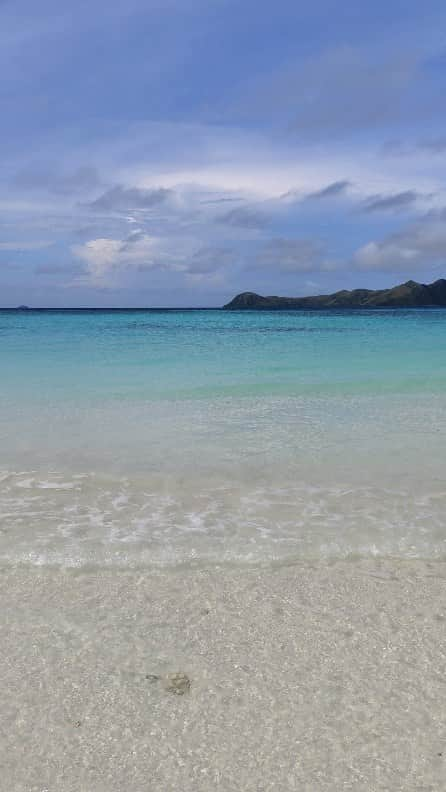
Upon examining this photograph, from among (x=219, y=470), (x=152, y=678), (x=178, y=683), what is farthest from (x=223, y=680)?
(x=219, y=470)

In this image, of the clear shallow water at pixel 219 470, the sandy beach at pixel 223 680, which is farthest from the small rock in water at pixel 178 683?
the clear shallow water at pixel 219 470

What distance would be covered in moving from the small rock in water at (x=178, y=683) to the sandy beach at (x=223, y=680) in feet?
0.04

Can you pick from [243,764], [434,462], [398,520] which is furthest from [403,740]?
[434,462]

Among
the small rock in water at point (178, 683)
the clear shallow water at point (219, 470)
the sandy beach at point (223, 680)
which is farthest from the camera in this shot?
the clear shallow water at point (219, 470)

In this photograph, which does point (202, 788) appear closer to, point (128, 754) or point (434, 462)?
point (128, 754)

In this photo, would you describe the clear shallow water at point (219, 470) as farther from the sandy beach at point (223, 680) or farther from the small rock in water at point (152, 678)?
the small rock in water at point (152, 678)

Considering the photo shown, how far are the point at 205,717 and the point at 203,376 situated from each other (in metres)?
15.1

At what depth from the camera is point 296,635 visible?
12.9ft

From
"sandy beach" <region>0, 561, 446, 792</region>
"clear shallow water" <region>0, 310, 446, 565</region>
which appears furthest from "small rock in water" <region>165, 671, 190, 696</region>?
"clear shallow water" <region>0, 310, 446, 565</region>

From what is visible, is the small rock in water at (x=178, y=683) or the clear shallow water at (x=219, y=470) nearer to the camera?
the small rock in water at (x=178, y=683)

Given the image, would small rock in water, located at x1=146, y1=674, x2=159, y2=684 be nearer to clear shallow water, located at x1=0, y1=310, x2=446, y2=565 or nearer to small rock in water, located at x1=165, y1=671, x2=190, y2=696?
small rock in water, located at x1=165, y1=671, x2=190, y2=696

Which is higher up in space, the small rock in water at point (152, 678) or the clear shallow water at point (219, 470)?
the clear shallow water at point (219, 470)

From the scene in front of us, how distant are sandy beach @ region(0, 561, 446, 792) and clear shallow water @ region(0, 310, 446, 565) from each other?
641 mm

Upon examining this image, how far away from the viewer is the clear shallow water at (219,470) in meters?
5.58
